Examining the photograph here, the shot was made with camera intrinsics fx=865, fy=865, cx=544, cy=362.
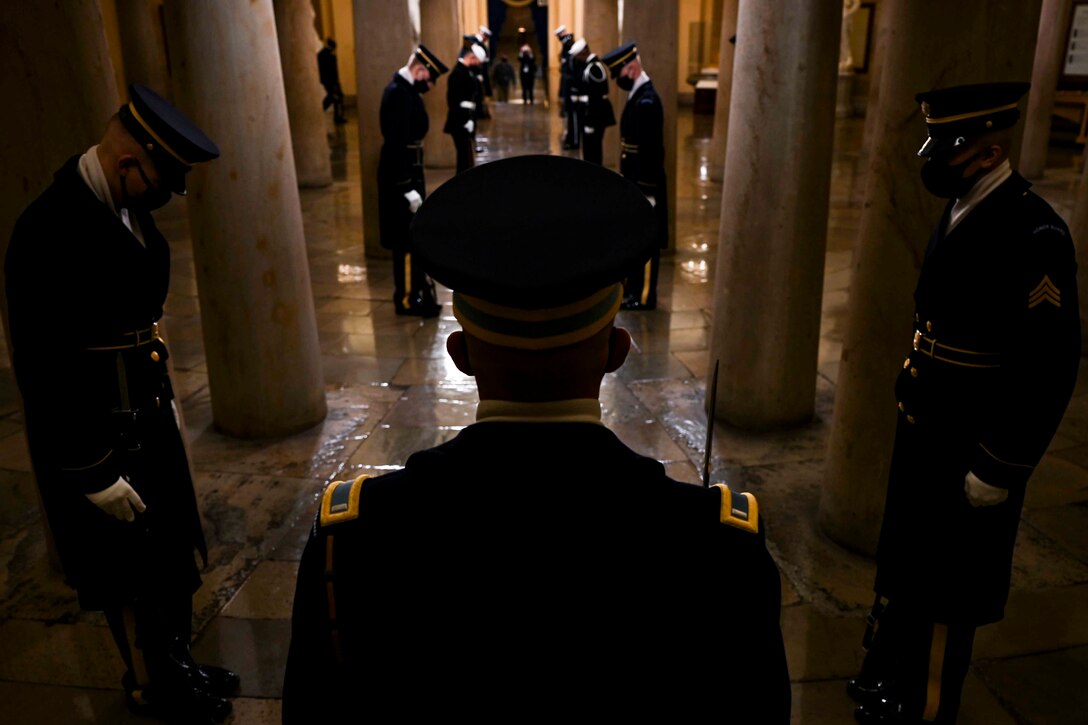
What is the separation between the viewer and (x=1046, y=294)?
226 centimetres

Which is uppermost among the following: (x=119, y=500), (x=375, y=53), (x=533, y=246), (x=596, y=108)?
(x=375, y=53)

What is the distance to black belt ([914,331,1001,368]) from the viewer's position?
241cm

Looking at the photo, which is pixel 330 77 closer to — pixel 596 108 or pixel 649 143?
pixel 596 108

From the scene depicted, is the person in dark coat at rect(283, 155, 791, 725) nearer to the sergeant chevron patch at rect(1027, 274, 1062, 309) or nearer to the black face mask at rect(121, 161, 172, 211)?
the sergeant chevron patch at rect(1027, 274, 1062, 309)


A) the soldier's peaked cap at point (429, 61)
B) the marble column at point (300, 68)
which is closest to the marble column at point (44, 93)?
the soldier's peaked cap at point (429, 61)

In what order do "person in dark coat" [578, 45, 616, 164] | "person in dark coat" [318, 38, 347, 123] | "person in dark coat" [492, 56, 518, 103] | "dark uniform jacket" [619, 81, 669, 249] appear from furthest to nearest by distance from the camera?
"person in dark coat" [492, 56, 518, 103], "person in dark coat" [318, 38, 347, 123], "person in dark coat" [578, 45, 616, 164], "dark uniform jacket" [619, 81, 669, 249]

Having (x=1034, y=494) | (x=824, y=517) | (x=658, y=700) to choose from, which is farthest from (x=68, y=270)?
(x=1034, y=494)

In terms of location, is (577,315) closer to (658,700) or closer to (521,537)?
(521,537)

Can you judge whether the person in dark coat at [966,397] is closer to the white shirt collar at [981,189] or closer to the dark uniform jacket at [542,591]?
the white shirt collar at [981,189]

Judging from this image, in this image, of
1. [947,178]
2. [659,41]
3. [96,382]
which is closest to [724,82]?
[659,41]

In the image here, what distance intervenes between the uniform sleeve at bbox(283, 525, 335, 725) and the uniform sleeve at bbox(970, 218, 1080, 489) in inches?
74.8

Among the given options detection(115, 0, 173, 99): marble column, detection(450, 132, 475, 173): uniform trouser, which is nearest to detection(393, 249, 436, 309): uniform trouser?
detection(450, 132, 475, 173): uniform trouser

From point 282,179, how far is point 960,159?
10.9 ft

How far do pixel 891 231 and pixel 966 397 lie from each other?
952 mm
